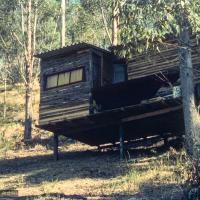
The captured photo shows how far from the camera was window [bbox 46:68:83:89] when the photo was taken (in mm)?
25781

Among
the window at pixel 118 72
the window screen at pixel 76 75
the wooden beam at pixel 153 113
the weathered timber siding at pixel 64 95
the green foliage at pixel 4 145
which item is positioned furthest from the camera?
the green foliage at pixel 4 145

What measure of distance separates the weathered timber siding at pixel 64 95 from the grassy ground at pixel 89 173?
94.5 inches

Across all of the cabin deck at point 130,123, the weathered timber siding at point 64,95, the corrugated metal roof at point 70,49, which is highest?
the corrugated metal roof at point 70,49

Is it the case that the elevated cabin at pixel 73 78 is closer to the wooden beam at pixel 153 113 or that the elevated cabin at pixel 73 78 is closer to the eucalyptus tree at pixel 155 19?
the wooden beam at pixel 153 113

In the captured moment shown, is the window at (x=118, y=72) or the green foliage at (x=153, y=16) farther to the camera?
the window at (x=118, y=72)

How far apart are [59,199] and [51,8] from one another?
35641 mm

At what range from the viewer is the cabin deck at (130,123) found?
2239 centimetres

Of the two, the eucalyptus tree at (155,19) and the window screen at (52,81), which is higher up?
the window screen at (52,81)

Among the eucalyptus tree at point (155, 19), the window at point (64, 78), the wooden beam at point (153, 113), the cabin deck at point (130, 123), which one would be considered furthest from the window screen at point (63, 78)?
the eucalyptus tree at point (155, 19)

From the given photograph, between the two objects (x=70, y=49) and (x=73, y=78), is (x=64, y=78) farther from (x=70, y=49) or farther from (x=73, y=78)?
(x=70, y=49)

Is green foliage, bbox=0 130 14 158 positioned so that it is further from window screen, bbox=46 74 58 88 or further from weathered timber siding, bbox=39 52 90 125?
window screen, bbox=46 74 58 88

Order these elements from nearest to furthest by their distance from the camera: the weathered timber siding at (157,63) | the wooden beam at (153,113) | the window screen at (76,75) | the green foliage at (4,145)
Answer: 1. the wooden beam at (153,113)
2. the weathered timber siding at (157,63)
3. the window screen at (76,75)
4. the green foliage at (4,145)

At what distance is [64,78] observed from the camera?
2625 centimetres

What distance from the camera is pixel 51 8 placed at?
48.3 metres
